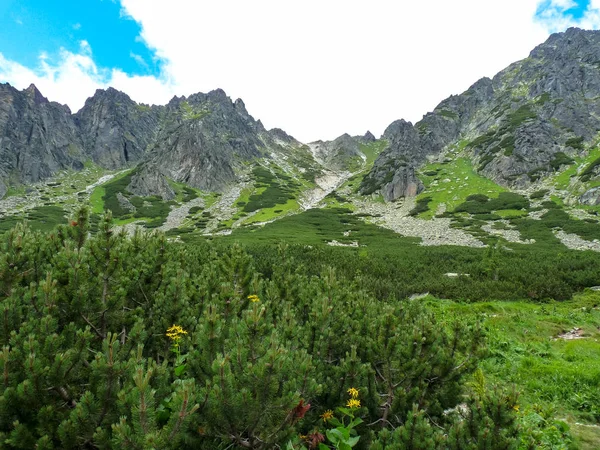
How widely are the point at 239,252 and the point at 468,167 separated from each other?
4336 inches

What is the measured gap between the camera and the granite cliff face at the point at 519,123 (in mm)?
90388

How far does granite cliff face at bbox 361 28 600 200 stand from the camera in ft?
297

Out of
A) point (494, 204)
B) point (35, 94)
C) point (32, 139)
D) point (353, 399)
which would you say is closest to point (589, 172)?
point (494, 204)

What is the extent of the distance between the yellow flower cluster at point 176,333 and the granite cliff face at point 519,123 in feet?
302

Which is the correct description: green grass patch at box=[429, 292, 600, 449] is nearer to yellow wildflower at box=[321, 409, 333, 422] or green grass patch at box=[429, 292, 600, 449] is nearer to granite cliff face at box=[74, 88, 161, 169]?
yellow wildflower at box=[321, 409, 333, 422]

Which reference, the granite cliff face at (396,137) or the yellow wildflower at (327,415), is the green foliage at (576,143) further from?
the yellow wildflower at (327,415)

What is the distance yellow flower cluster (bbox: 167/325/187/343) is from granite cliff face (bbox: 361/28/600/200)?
92.1 metres

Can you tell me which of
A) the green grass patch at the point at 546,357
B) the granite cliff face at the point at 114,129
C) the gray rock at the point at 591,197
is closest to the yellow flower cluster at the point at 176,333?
the green grass patch at the point at 546,357

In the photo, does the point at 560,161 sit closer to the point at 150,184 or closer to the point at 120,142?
the point at 150,184

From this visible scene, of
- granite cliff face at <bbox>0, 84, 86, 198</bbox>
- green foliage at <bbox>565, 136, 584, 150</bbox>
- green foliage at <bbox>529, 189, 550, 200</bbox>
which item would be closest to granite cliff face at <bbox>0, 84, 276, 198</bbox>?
granite cliff face at <bbox>0, 84, 86, 198</bbox>

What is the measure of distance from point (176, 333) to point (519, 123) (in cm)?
12661

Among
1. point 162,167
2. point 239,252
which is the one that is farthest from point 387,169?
point 239,252

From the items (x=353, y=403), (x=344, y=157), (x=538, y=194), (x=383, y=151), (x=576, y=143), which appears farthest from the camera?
(x=344, y=157)

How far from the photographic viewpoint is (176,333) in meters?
5.20
